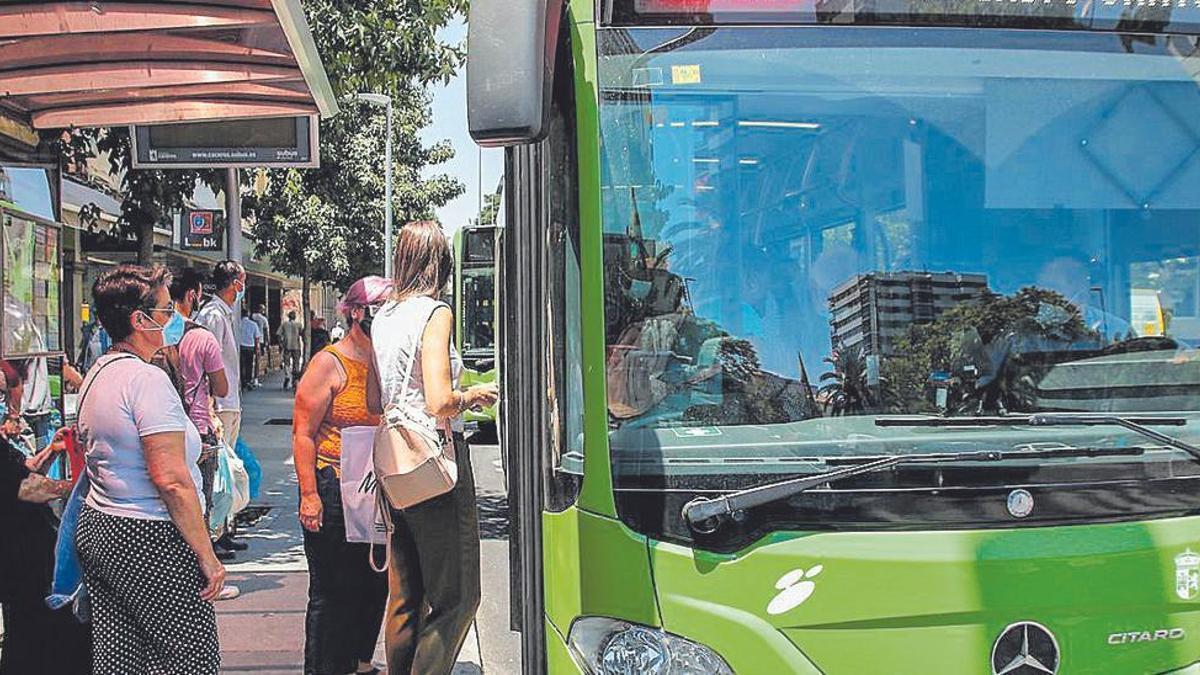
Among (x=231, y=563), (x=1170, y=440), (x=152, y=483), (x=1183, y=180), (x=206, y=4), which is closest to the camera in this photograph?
(x=1170, y=440)

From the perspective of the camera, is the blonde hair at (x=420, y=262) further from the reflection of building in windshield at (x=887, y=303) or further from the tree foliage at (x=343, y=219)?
the tree foliage at (x=343, y=219)

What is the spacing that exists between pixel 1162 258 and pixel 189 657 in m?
3.30

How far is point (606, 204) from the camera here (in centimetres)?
320

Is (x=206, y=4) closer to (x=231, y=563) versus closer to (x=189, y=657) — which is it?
(x=189, y=657)

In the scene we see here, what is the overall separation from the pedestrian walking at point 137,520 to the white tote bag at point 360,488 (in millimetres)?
974

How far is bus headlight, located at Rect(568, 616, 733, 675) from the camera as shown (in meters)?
2.90

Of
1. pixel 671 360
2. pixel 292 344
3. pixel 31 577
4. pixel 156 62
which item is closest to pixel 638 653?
pixel 671 360

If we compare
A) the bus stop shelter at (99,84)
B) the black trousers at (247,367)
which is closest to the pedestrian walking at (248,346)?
the black trousers at (247,367)

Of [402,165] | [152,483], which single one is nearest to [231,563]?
[152,483]

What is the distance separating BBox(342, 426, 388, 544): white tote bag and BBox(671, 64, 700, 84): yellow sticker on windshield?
241cm

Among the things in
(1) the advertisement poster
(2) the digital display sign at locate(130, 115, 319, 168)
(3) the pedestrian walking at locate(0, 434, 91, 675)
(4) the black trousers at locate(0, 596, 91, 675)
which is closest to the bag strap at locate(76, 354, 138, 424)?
(3) the pedestrian walking at locate(0, 434, 91, 675)

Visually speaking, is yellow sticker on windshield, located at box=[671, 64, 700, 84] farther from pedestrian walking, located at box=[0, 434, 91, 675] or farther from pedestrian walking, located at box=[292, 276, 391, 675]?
pedestrian walking, located at box=[0, 434, 91, 675]

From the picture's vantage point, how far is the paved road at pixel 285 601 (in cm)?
620

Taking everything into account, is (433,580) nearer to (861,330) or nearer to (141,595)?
(141,595)
